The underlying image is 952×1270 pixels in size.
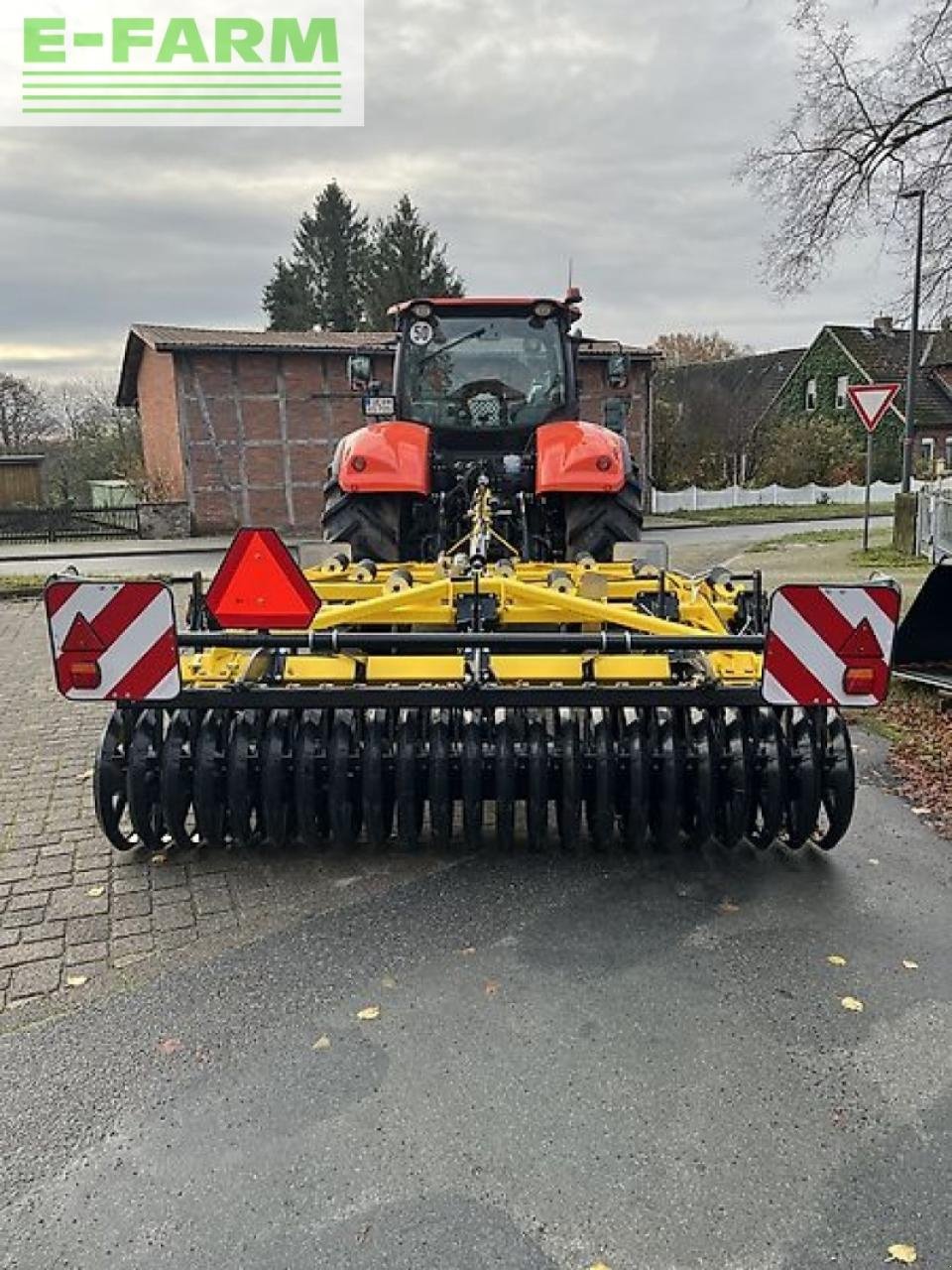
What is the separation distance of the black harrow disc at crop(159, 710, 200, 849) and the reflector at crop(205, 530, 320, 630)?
46 centimetres

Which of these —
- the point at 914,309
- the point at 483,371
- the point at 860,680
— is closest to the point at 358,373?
the point at 483,371

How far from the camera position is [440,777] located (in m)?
3.63

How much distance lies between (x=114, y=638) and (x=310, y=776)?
2.91ft

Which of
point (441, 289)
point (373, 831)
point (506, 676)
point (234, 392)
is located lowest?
point (373, 831)

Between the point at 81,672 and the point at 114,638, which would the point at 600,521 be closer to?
the point at 114,638

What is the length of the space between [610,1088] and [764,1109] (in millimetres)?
392

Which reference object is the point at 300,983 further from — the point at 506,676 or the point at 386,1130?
the point at 506,676

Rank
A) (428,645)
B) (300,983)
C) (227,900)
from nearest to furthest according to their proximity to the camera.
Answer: (300,983), (227,900), (428,645)

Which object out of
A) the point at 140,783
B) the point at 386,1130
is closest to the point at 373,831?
the point at 140,783

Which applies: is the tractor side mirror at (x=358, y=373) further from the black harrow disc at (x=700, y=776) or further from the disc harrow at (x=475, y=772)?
the black harrow disc at (x=700, y=776)

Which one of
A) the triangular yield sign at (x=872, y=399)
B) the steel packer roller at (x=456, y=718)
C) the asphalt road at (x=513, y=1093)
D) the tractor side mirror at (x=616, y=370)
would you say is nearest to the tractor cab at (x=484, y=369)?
the tractor side mirror at (x=616, y=370)

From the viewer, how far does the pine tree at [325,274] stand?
39.8 metres

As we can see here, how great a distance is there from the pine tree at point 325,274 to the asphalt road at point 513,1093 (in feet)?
128

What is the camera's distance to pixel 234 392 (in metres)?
21.5
